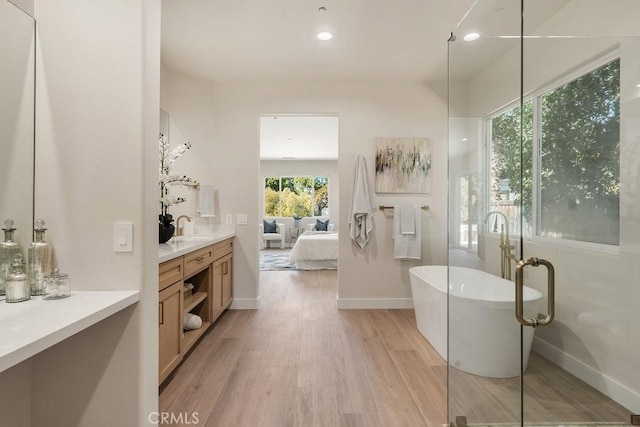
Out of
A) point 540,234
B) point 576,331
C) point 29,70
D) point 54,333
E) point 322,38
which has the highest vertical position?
point 322,38

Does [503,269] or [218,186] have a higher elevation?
[218,186]

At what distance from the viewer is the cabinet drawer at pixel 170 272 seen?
1.89m

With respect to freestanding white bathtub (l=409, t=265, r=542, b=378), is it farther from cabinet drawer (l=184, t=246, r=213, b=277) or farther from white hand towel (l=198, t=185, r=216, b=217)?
white hand towel (l=198, t=185, r=216, b=217)

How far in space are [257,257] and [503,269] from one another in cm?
275

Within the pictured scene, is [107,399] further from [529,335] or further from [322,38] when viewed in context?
[322,38]

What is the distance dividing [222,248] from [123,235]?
6.67 feet

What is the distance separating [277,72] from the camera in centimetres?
346

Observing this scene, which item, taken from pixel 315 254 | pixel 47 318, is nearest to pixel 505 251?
pixel 47 318

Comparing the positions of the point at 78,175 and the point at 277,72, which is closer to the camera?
the point at 78,175

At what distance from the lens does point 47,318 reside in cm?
93

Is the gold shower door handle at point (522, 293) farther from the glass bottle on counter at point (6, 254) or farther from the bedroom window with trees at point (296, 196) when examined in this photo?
the bedroom window with trees at point (296, 196)

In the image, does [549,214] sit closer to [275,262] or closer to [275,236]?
[275,262]

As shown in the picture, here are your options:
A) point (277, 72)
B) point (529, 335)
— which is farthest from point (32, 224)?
point (277, 72)

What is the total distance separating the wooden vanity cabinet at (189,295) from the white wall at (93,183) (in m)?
0.68
